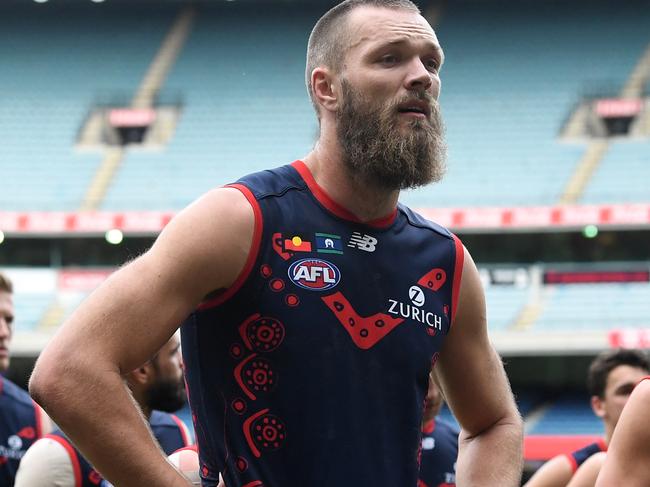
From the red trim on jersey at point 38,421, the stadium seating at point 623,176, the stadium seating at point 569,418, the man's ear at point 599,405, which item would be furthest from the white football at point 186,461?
the stadium seating at point 623,176

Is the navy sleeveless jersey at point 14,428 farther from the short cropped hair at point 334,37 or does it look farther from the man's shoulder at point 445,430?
the short cropped hair at point 334,37

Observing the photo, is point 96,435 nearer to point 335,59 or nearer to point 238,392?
point 238,392

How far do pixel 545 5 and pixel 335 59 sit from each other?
25.6m

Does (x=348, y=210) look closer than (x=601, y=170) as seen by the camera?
Yes

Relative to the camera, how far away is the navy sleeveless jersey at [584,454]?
245 inches

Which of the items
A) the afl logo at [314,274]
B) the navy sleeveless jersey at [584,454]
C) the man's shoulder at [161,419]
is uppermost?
the afl logo at [314,274]

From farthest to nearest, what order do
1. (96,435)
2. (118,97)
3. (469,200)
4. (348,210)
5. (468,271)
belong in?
(118,97) < (469,200) < (468,271) < (348,210) < (96,435)

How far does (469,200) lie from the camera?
24094mm

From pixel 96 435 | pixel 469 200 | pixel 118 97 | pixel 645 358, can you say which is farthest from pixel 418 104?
pixel 118 97

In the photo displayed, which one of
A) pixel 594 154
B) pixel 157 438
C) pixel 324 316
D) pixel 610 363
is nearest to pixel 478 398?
pixel 324 316

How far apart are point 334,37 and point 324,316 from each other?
74cm

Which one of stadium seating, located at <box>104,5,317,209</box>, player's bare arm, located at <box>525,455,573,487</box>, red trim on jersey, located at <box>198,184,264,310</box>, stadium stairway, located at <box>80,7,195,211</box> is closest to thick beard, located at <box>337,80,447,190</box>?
red trim on jersey, located at <box>198,184,264,310</box>

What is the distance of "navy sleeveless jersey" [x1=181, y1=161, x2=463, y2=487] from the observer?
239cm

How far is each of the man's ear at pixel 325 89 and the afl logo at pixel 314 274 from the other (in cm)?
45
